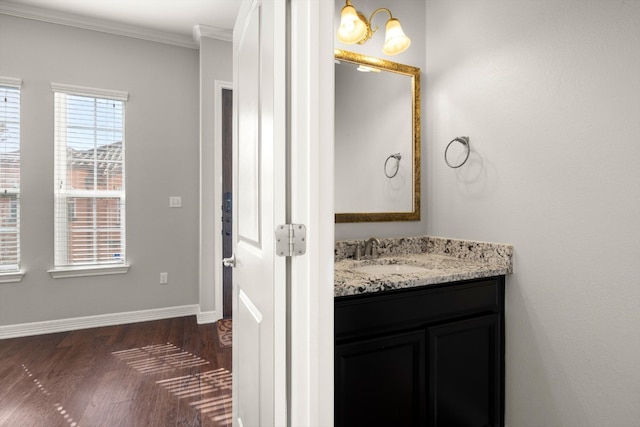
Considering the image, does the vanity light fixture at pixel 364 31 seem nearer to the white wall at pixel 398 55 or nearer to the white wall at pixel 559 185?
the white wall at pixel 398 55

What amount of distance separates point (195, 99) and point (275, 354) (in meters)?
3.12

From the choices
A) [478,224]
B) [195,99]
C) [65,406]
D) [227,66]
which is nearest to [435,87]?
[478,224]

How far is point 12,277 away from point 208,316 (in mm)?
1619

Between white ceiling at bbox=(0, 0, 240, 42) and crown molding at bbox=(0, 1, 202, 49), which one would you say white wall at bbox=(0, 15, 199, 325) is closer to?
crown molding at bbox=(0, 1, 202, 49)

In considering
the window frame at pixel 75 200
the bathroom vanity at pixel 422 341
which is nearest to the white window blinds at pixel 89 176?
the window frame at pixel 75 200

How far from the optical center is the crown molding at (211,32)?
3.07m

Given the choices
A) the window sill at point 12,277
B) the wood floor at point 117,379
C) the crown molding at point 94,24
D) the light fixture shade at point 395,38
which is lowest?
the wood floor at point 117,379

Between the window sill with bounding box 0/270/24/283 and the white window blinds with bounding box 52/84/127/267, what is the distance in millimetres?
255

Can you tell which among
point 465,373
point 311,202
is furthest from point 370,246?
point 311,202

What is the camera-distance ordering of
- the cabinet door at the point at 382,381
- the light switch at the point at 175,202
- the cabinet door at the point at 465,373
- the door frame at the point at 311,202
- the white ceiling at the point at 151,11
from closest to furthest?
the door frame at the point at 311,202 < the cabinet door at the point at 382,381 < the cabinet door at the point at 465,373 < the white ceiling at the point at 151,11 < the light switch at the point at 175,202

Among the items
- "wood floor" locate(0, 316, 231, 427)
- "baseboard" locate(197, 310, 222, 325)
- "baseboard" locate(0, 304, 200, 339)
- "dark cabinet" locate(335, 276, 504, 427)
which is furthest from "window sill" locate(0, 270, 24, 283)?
"dark cabinet" locate(335, 276, 504, 427)

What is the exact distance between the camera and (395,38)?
182 centimetres

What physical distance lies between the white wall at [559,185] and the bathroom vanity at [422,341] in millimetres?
115

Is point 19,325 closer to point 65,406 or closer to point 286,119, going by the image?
point 65,406
